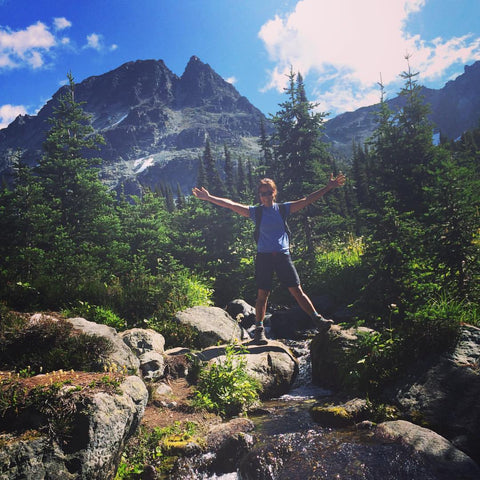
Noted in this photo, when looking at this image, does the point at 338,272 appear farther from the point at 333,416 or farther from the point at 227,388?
the point at 333,416

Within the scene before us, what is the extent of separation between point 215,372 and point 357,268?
785 centimetres

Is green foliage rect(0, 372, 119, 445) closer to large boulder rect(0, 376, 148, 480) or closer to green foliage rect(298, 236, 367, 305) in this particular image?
large boulder rect(0, 376, 148, 480)

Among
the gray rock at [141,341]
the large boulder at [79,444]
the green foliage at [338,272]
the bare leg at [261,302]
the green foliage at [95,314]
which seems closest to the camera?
the large boulder at [79,444]

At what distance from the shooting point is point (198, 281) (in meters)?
12.3

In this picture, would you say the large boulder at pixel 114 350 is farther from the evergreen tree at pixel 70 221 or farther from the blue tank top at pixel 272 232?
the blue tank top at pixel 272 232

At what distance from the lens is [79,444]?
115 inches

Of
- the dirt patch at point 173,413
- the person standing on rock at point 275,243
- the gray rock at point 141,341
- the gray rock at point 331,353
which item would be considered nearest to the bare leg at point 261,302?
the person standing on rock at point 275,243

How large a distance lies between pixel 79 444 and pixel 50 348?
2287 mm

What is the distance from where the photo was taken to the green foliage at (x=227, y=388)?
4934 mm

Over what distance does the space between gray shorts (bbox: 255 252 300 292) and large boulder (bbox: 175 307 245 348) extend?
2.24 meters

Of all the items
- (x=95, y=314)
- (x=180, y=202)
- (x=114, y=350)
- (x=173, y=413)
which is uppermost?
(x=180, y=202)

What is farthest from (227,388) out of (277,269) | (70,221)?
(70,221)

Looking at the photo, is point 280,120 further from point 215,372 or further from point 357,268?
point 215,372

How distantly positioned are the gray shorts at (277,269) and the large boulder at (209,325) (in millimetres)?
2241
